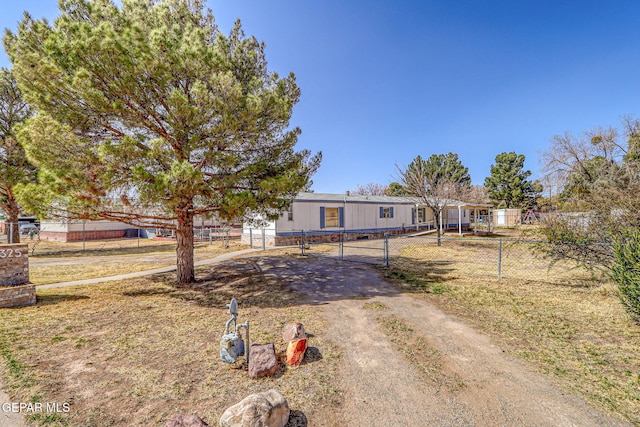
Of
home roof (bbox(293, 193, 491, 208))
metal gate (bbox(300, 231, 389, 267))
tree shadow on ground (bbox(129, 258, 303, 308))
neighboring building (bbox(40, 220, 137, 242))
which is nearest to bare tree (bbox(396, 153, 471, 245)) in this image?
home roof (bbox(293, 193, 491, 208))

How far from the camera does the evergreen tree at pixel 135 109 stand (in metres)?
6.44

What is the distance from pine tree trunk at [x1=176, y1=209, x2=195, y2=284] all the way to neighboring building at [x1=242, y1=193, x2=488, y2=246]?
791cm

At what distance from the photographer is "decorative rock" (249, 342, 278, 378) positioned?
382 cm

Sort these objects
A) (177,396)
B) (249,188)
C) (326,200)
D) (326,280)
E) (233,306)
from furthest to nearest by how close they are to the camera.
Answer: (326,200), (326,280), (249,188), (233,306), (177,396)

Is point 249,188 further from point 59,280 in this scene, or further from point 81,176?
point 59,280

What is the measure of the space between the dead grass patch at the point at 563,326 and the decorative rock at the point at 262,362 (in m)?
3.76

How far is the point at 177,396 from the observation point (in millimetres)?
3402

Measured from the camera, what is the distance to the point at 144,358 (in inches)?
172

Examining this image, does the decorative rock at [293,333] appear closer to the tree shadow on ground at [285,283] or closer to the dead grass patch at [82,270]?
the tree shadow on ground at [285,283]

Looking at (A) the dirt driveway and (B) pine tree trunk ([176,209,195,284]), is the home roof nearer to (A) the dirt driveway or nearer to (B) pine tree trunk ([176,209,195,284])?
(B) pine tree trunk ([176,209,195,284])

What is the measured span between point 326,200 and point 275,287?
12.9 m

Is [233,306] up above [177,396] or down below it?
above

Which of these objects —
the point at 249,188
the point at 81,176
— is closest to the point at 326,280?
the point at 249,188

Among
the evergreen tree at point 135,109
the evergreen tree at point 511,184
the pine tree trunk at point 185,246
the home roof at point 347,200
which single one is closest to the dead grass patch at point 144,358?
the pine tree trunk at point 185,246
